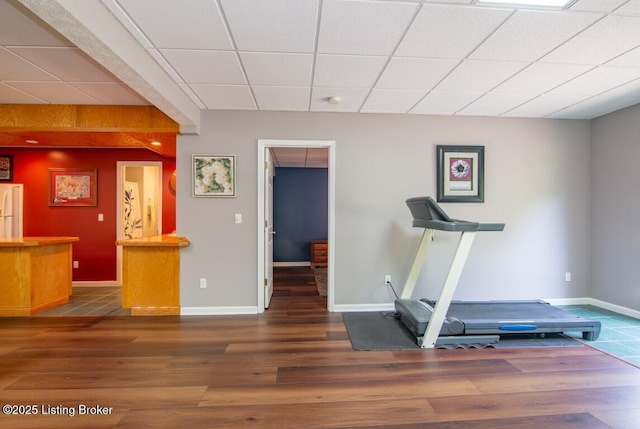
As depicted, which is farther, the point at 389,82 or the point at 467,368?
the point at 389,82

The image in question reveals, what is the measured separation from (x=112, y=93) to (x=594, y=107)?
5292 mm

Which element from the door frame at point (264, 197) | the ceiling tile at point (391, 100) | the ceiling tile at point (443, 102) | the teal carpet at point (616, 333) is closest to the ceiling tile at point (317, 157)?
the door frame at point (264, 197)

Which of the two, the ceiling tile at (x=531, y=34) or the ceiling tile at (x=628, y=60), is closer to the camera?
the ceiling tile at (x=531, y=34)

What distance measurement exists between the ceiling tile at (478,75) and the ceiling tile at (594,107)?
136cm

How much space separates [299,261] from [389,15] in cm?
544

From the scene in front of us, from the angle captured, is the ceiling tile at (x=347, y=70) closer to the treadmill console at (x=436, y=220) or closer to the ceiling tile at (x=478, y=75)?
the ceiling tile at (x=478, y=75)

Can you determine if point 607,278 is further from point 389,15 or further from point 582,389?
point 389,15

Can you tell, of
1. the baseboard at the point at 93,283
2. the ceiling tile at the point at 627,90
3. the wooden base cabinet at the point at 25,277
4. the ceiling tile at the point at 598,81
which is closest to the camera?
the ceiling tile at the point at 598,81

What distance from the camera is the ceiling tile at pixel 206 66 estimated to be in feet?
7.30

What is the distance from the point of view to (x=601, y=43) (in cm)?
208

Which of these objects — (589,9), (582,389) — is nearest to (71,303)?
(582,389)

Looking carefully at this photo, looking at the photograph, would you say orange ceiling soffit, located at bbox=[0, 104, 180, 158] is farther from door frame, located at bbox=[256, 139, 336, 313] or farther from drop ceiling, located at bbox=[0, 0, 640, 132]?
door frame, located at bbox=[256, 139, 336, 313]

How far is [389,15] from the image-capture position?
1.79 metres

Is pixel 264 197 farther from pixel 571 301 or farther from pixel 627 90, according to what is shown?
pixel 571 301
